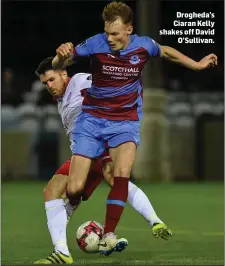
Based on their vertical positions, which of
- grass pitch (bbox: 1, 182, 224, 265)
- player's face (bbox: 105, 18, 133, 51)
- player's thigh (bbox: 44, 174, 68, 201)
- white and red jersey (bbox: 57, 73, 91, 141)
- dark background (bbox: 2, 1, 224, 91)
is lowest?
grass pitch (bbox: 1, 182, 224, 265)

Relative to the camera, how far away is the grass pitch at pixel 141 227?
9406 millimetres

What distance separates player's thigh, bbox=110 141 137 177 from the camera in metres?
9.16

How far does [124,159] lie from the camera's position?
30.0 feet

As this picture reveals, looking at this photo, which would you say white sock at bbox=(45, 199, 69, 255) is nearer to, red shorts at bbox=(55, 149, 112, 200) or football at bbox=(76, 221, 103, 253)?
red shorts at bbox=(55, 149, 112, 200)

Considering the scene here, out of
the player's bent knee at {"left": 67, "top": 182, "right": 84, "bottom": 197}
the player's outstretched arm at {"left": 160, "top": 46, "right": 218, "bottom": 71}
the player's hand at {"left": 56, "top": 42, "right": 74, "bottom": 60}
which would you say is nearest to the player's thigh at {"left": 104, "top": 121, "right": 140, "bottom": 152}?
the player's bent knee at {"left": 67, "top": 182, "right": 84, "bottom": 197}

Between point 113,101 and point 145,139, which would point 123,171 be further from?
point 145,139

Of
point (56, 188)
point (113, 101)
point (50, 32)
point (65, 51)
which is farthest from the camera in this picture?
point (50, 32)

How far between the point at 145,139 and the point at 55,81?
999cm

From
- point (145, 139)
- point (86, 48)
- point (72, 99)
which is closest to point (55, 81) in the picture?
point (72, 99)

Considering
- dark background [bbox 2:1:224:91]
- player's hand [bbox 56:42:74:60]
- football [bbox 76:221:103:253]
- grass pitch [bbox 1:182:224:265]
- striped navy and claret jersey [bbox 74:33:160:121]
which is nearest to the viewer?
player's hand [bbox 56:42:74:60]

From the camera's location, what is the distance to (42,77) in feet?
31.3

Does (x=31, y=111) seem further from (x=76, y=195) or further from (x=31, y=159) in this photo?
(x=76, y=195)

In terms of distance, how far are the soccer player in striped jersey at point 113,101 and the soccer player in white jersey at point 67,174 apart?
21cm

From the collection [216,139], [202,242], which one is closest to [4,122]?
[216,139]
